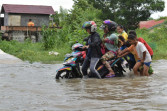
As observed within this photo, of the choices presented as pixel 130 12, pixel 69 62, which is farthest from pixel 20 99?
pixel 130 12

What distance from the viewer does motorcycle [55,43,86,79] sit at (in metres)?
8.11

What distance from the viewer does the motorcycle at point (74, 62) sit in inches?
319

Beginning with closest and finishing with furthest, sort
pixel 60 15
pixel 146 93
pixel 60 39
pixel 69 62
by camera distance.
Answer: pixel 146 93, pixel 69 62, pixel 60 39, pixel 60 15

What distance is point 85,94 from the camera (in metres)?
5.88

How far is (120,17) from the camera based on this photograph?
35.0 meters

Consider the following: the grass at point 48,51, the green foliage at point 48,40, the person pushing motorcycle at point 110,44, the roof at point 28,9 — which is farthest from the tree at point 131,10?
the person pushing motorcycle at point 110,44

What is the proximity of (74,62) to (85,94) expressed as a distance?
2.31 m

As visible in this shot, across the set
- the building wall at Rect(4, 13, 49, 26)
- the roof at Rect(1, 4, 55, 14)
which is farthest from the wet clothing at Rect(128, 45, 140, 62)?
the roof at Rect(1, 4, 55, 14)

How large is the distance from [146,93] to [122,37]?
279 centimetres

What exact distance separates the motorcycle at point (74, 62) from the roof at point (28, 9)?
32.8 meters

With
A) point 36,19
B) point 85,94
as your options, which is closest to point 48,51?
point 85,94

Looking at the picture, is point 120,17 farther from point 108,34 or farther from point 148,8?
point 108,34

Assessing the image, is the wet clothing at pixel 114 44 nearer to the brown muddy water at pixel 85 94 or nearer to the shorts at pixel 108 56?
the shorts at pixel 108 56

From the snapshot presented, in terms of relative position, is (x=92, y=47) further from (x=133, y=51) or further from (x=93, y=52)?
(x=133, y=51)
